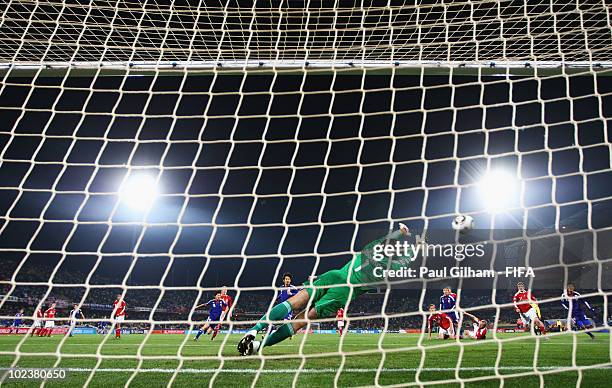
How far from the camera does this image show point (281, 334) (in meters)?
4.48

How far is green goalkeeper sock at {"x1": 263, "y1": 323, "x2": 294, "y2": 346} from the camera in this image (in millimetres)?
4426

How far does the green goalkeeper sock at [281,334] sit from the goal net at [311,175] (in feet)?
0.10

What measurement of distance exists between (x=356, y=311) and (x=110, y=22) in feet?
67.3

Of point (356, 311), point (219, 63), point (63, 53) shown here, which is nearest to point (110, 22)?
point (63, 53)

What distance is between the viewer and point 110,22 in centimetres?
445

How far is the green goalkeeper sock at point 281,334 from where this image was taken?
443cm

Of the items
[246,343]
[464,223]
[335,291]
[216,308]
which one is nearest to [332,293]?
[335,291]

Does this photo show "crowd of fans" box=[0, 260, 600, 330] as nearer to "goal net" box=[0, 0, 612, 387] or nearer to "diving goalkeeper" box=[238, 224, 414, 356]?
"goal net" box=[0, 0, 612, 387]

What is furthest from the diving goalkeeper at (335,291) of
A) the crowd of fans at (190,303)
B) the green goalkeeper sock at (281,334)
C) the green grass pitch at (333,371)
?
the crowd of fans at (190,303)

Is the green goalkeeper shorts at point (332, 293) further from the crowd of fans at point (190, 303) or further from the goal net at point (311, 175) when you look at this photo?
the crowd of fans at point (190, 303)

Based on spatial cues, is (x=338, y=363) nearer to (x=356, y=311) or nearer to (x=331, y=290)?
(x=331, y=290)

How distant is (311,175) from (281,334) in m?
15.9

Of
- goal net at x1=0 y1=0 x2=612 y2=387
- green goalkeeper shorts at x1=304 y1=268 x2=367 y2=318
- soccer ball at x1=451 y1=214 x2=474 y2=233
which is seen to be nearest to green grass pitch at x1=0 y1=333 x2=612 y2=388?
goal net at x1=0 y1=0 x2=612 y2=387

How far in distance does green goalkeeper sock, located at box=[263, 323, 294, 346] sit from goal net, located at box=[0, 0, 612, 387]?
32 millimetres
